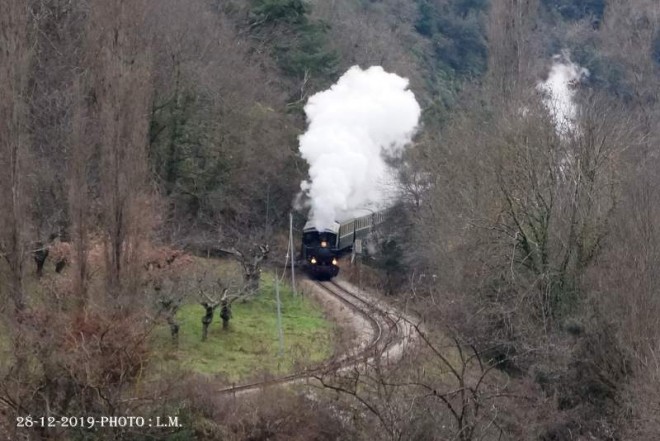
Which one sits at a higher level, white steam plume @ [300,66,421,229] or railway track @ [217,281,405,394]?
white steam plume @ [300,66,421,229]

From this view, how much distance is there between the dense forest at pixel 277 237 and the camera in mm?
15344

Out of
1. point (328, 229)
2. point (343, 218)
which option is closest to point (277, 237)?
point (343, 218)

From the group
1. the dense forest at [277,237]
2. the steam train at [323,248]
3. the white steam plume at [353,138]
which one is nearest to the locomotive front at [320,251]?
the steam train at [323,248]

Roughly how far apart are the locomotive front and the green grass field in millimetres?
4059

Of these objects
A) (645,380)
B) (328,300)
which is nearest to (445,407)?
(645,380)

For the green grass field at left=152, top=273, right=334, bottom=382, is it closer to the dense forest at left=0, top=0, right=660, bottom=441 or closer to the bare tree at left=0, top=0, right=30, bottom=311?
the dense forest at left=0, top=0, right=660, bottom=441

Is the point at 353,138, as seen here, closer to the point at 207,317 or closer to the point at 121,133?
the point at 207,317

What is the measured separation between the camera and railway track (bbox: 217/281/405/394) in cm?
1689

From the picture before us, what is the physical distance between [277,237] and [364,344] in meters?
11.4

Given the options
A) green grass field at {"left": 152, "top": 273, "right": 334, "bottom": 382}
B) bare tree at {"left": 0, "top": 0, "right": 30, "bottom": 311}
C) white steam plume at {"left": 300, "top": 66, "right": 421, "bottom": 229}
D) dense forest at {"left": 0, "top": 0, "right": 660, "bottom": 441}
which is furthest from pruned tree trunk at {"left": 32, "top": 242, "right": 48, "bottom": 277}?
white steam plume at {"left": 300, "top": 66, "right": 421, "bottom": 229}

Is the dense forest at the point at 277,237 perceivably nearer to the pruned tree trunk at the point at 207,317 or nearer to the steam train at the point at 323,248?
the pruned tree trunk at the point at 207,317

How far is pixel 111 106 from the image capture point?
18.2 m

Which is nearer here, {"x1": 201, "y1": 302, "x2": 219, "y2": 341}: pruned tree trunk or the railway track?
the railway track

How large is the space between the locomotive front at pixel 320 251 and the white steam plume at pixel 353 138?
1.10ft
